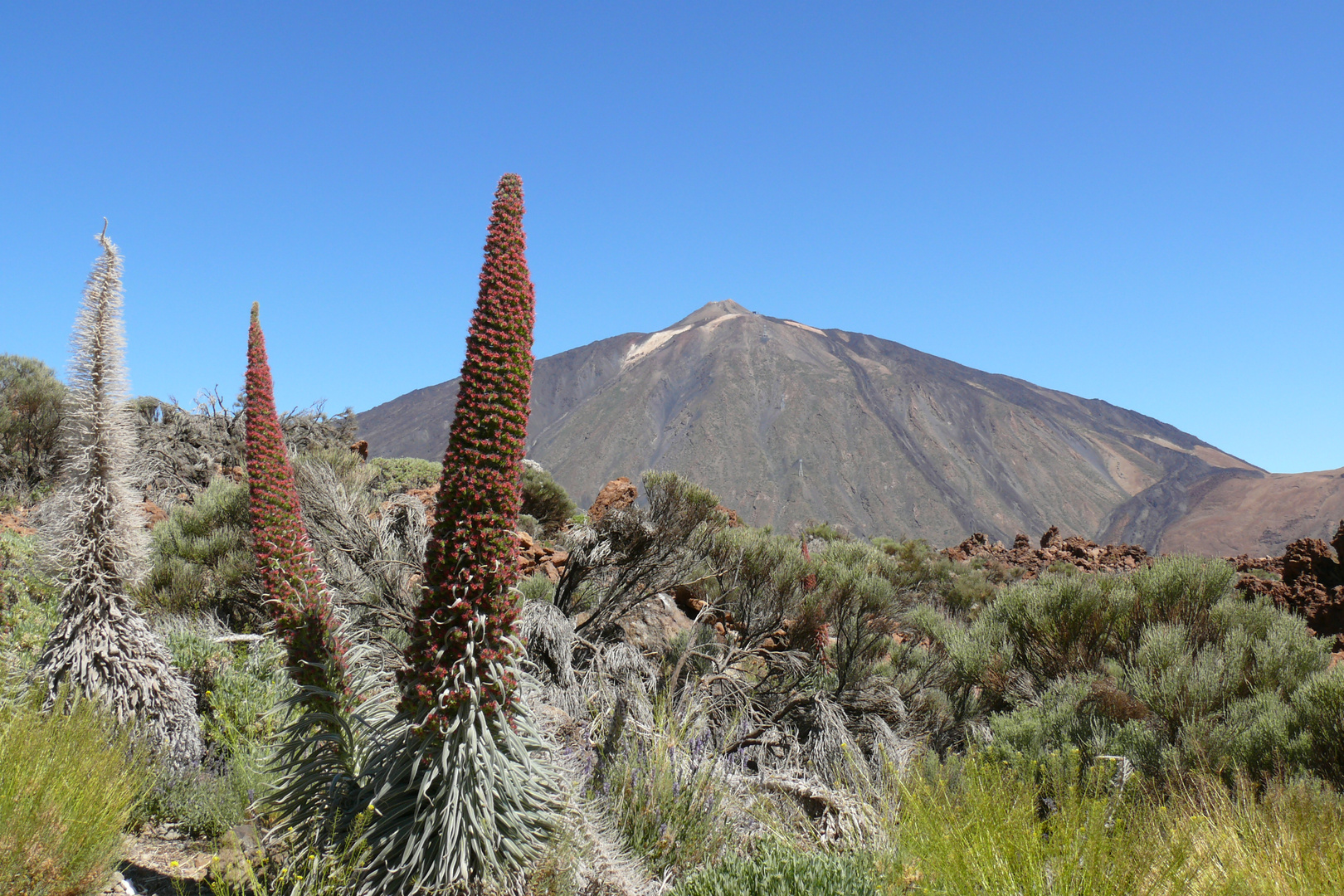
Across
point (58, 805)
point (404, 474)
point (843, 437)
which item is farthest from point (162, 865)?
point (843, 437)

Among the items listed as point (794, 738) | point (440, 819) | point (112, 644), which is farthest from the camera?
point (794, 738)

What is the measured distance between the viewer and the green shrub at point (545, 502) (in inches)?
532

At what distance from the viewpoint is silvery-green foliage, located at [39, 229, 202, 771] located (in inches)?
139

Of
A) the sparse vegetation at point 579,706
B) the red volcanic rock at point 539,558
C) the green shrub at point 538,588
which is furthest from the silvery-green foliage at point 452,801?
the red volcanic rock at point 539,558

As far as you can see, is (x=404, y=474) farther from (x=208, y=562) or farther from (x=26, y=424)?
(x=208, y=562)

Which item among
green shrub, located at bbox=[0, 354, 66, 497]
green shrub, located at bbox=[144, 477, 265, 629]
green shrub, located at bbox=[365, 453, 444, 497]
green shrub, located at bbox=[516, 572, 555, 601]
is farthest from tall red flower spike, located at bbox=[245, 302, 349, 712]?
green shrub, located at bbox=[0, 354, 66, 497]

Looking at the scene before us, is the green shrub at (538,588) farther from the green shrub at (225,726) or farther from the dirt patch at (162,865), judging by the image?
the dirt patch at (162,865)

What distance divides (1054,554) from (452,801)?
1520cm

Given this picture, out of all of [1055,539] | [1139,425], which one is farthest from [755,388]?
[1055,539]

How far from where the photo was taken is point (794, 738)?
17.7ft

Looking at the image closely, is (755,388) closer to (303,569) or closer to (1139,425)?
(1139,425)

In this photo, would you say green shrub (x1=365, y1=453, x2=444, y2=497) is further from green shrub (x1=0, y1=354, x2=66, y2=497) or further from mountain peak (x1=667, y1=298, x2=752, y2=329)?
mountain peak (x1=667, y1=298, x2=752, y2=329)

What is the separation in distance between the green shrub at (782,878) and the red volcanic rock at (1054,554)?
11.2m

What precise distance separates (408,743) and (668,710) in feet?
7.71
